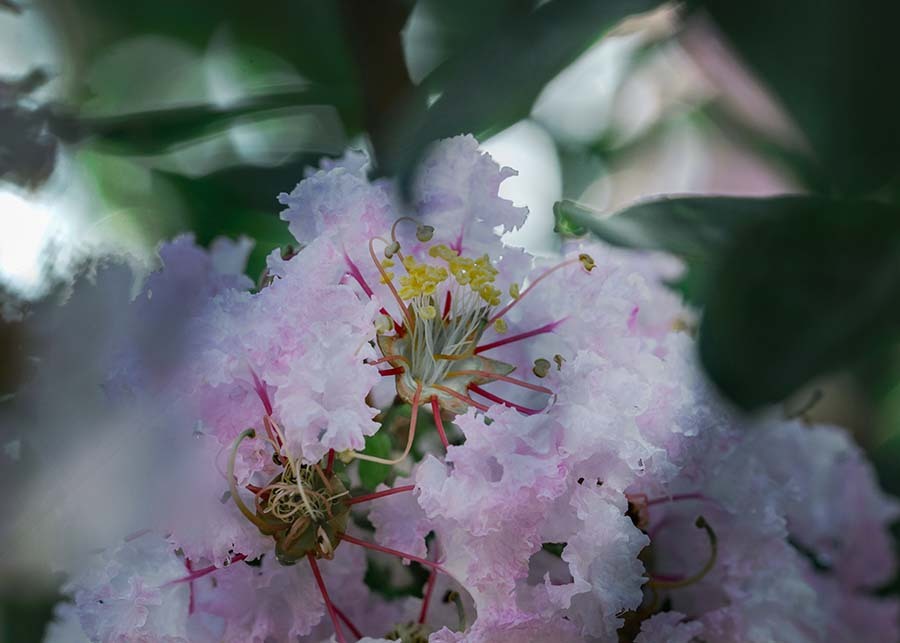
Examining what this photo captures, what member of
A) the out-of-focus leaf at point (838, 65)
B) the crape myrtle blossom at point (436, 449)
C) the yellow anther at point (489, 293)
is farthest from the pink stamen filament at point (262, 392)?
the out-of-focus leaf at point (838, 65)

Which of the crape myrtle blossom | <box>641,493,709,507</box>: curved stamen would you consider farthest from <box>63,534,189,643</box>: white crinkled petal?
<box>641,493,709,507</box>: curved stamen

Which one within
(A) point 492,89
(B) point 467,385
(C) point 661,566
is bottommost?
(C) point 661,566

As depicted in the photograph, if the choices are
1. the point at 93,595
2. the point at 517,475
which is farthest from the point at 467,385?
the point at 93,595

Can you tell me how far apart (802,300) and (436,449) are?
199 mm

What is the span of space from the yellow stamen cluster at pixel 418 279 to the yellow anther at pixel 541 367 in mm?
54

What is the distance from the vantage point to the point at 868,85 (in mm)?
269

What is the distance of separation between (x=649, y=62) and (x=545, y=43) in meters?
0.25

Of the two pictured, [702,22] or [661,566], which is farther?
[661,566]

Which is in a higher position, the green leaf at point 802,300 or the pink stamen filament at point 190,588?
the green leaf at point 802,300

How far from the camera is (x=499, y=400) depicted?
0.39 m

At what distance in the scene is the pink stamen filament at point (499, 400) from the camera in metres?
0.38

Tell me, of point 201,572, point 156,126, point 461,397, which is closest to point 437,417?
point 461,397

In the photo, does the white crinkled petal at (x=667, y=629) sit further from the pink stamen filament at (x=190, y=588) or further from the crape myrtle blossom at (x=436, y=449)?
the pink stamen filament at (x=190, y=588)

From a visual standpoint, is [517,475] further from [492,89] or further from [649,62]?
[649,62]
